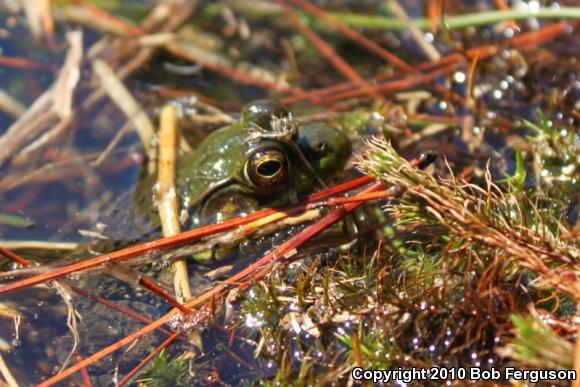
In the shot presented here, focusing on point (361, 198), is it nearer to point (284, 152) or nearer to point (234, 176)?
point (284, 152)

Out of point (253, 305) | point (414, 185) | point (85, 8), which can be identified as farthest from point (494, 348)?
point (85, 8)

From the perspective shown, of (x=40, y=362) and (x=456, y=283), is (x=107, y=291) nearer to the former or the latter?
(x=40, y=362)

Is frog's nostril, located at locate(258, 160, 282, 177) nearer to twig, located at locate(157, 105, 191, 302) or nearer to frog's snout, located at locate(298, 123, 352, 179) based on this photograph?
frog's snout, located at locate(298, 123, 352, 179)

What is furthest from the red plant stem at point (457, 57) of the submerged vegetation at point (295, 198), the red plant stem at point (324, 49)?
the red plant stem at point (324, 49)

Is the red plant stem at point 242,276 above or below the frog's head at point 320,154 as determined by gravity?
below

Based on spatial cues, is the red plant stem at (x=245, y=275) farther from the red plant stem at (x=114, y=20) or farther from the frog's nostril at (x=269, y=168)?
the red plant stem at (x=114, y=20)
